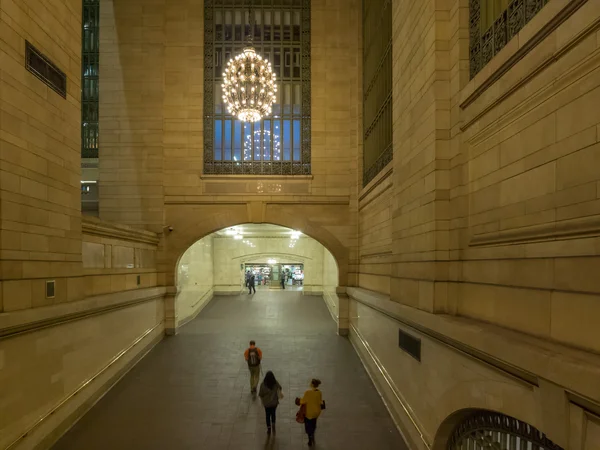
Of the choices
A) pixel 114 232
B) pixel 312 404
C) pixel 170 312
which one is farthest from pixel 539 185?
pixel 170 312

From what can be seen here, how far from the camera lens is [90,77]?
15781mm

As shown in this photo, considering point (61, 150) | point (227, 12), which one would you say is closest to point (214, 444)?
point (61, 150)

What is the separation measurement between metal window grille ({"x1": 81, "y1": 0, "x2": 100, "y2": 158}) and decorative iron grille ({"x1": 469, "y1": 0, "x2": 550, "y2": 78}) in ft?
48.3

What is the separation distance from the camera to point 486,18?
470 centimetres

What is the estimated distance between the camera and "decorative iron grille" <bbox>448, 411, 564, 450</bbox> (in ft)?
10.9

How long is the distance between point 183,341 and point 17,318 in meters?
7.22

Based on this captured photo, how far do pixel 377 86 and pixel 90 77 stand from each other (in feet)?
38.4

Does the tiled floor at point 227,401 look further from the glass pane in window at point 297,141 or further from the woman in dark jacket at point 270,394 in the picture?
the glass pane in window at point 297,141

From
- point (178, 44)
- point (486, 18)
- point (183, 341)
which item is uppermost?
point (178, 44)

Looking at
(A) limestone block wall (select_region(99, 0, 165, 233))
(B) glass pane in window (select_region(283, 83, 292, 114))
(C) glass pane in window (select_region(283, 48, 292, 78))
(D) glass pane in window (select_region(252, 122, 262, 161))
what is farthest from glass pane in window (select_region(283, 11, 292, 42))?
(A) limestone block wall (select_region(99, 0, 165, 233))

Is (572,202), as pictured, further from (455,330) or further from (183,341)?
(183,341)

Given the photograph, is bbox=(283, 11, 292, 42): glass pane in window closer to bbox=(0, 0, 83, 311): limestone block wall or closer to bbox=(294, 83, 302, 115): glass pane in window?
bbox=(294, 83, 302, 115): glass pane in window

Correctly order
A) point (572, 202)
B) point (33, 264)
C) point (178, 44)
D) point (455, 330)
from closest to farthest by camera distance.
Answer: point (572, 202)
point (455, 330)
point (33, 264)
point (178, 44)

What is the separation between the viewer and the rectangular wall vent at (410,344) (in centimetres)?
569
